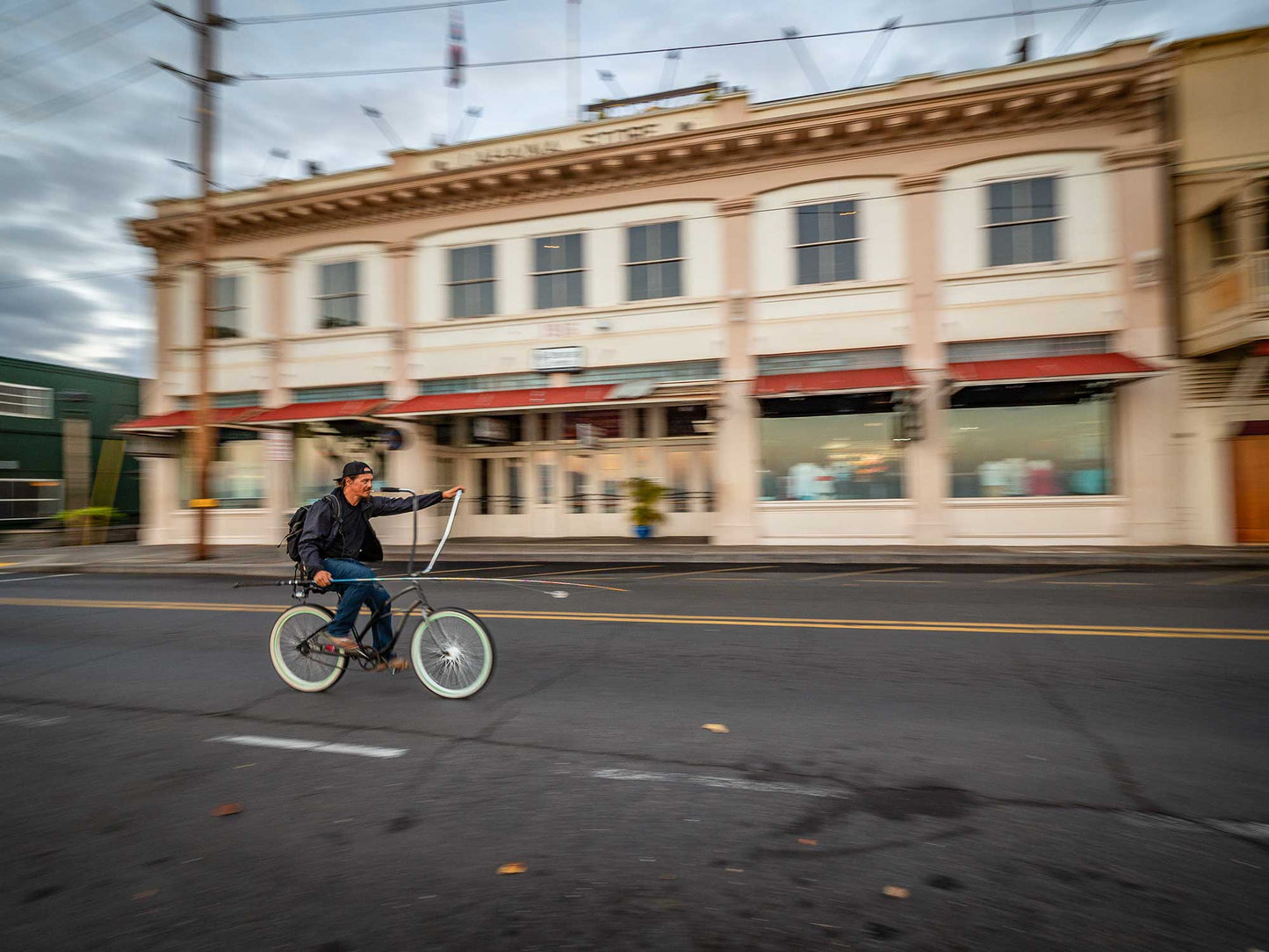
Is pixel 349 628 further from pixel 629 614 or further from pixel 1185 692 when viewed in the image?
pixel 1185 692

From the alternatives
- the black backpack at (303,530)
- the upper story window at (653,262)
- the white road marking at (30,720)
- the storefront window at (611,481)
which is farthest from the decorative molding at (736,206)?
the white road marking at (30,720)

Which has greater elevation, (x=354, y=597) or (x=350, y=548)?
(x=350, y=548)

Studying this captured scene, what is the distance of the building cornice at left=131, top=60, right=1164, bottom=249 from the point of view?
1489 cm

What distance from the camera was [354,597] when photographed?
556 centimetres

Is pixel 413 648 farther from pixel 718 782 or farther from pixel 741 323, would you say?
pixel 741 323

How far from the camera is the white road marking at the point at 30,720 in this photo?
5.06 metres

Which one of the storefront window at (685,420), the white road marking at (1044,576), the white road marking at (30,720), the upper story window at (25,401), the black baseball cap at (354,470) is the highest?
the upper story window at (25,401)

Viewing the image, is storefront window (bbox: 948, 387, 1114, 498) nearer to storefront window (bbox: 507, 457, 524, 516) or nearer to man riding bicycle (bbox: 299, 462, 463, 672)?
storefront window (bbox: 507, 457, 524, 516)

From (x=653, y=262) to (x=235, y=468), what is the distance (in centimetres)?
1315

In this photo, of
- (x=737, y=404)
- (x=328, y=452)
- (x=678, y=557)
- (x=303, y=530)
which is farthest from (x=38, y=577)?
(x=737, y=404)

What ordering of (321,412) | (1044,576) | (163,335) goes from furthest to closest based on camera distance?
(163,335) < (321,412) < (1044,576)

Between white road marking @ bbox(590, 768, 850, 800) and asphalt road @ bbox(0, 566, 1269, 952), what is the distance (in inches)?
0.8

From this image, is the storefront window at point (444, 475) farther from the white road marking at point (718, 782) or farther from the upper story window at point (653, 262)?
the white road marking at point (718, 782)

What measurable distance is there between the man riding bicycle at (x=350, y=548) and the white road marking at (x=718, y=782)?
7.90ft
